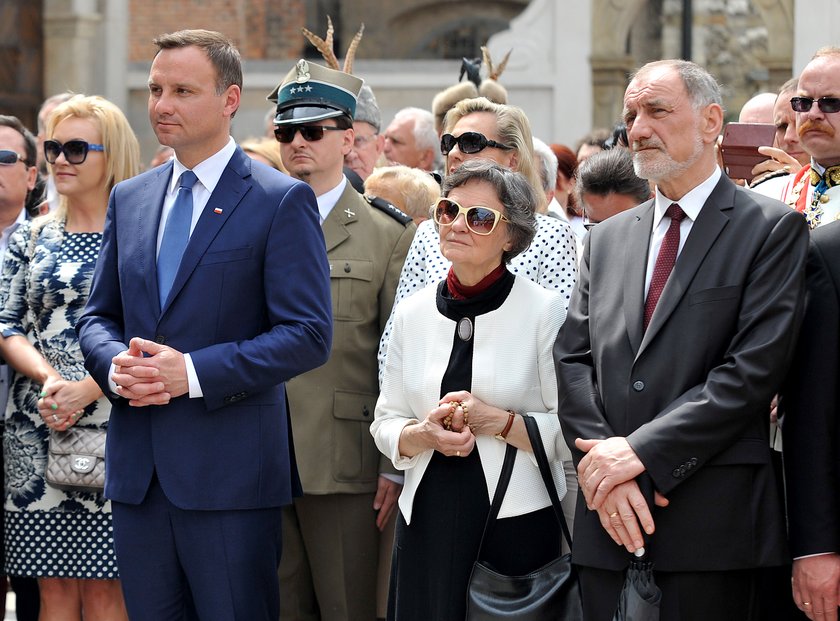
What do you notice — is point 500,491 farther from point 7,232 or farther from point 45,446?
point 7,232

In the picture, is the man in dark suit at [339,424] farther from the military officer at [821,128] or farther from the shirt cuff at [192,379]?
the military officer at [821,128]

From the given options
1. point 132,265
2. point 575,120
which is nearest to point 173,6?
point 575,120

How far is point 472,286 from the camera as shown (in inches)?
166

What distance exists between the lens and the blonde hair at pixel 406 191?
18.6ft

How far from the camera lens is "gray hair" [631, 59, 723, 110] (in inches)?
150

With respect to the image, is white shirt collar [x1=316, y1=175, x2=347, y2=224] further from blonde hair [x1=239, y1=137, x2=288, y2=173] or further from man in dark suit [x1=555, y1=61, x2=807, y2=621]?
man in dark suit [x1=555, y1=61, x2=807, y2=621]

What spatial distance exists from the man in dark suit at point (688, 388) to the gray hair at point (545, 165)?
1.61 metres

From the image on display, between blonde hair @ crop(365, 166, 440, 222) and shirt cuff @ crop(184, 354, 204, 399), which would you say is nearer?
shirt cuff @ crop(184, 354, 204, 399)

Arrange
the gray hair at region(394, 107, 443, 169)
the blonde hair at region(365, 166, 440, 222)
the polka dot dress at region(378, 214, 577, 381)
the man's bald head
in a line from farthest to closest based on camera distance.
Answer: the gray hair at region(394, 107, 443, 169) → the man's bald head → the blonde hair at region(365, 166, 440, 222) → the polka dot dress at region(378, 214, 577, 381)

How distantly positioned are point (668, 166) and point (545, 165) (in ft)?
5.59

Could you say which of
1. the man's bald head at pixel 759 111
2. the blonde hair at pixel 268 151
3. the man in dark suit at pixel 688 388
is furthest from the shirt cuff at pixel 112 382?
the man's bald head at pixel 759 111

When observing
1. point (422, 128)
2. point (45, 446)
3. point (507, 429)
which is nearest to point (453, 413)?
point (507, 429)

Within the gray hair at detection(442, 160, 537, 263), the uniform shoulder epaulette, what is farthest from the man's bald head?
the gray hair at detection(442, 160, 537, 263)

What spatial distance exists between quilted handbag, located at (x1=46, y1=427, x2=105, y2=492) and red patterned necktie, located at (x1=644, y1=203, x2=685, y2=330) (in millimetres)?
2163
